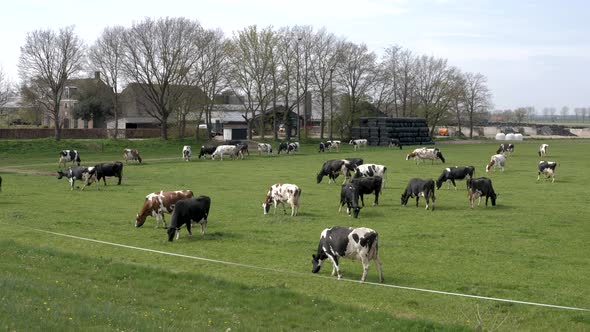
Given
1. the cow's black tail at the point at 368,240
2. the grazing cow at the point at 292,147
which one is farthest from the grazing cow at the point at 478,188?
the grazing cow at the point at 292,147

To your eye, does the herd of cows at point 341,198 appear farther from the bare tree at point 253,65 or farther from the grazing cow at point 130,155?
the bare tree at point 253,65

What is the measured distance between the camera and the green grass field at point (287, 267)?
11.9 m

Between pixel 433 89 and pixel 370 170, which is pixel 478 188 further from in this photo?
pixel 433 89

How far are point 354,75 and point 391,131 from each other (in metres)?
12.0

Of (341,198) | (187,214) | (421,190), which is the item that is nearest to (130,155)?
(341,198)

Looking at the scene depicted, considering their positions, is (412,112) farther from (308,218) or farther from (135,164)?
(308,218)

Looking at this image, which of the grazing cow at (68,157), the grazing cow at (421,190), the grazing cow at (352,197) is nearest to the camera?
the grazing cow at (352,197)

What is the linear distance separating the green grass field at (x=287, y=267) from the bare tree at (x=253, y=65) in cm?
5883

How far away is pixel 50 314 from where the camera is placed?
33.0 feet

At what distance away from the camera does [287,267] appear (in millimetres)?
16344

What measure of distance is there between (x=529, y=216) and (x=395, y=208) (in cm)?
526

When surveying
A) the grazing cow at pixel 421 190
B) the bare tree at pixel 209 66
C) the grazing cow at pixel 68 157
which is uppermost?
the bare tree at pixel 209 66

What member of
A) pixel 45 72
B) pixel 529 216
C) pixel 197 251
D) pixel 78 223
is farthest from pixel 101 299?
pixel 45 72

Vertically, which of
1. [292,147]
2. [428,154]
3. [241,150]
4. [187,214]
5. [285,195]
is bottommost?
[187,214]
